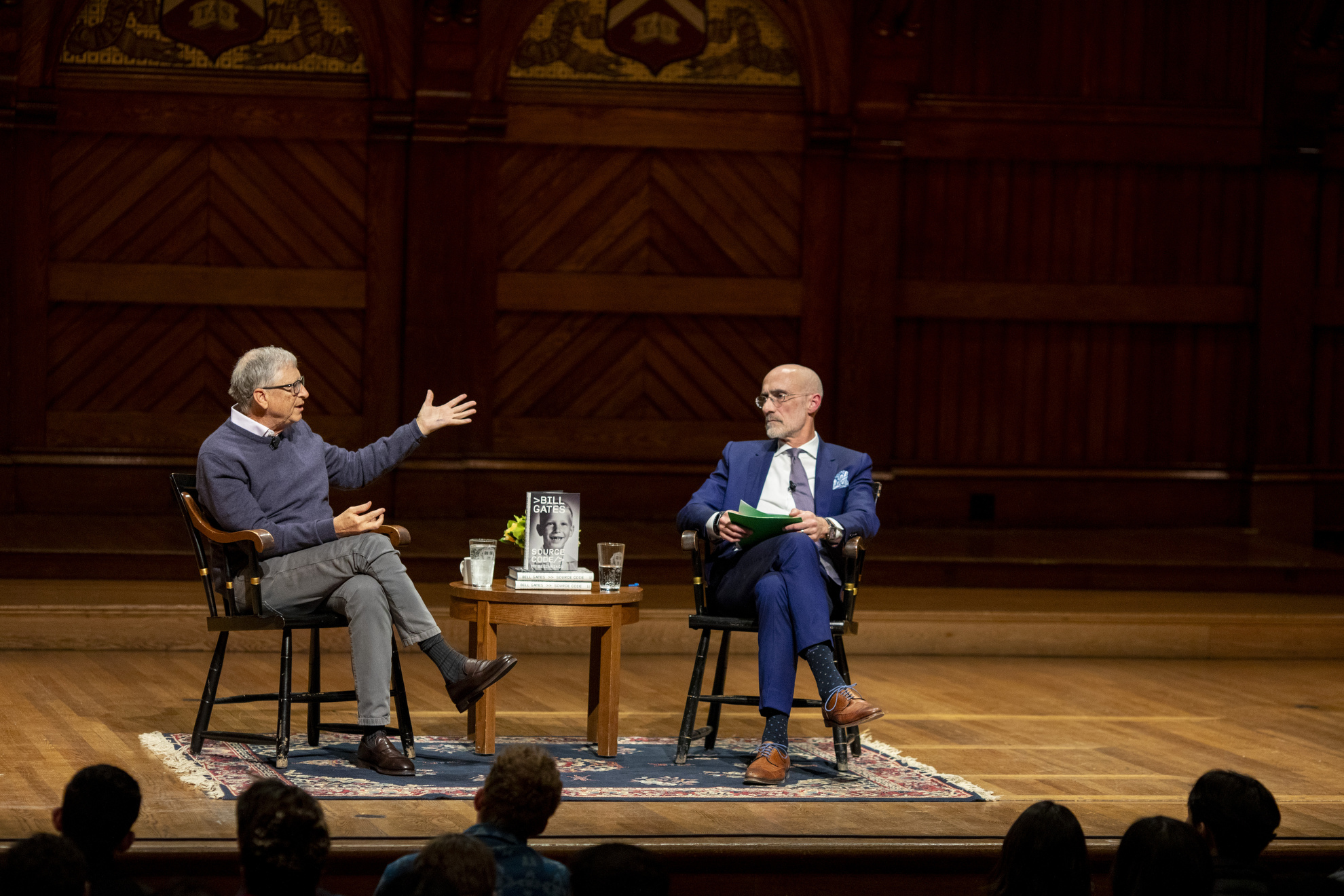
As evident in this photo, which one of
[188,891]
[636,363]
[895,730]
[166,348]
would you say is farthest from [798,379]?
[166,348]

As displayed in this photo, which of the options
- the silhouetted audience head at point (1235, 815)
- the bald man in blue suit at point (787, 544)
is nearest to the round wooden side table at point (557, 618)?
the bald man in blue suit at point (787, 544)

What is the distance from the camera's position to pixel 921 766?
177 inches

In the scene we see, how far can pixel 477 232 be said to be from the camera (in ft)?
26.2

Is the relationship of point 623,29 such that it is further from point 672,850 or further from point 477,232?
point 672,850

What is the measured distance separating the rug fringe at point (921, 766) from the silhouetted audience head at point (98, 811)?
7.34 feet

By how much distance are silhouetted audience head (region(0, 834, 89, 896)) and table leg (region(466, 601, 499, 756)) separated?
7.30ft

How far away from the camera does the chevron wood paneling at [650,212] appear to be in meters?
8.07

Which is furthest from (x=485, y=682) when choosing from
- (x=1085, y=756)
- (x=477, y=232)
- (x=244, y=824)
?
(x=477, y=232)

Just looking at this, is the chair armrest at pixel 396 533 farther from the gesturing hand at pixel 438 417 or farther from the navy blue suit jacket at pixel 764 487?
the navy blue suit jacket at pixel 764 487

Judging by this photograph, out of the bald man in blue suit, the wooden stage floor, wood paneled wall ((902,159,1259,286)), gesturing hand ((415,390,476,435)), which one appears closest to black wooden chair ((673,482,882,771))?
the bald man in blue suit

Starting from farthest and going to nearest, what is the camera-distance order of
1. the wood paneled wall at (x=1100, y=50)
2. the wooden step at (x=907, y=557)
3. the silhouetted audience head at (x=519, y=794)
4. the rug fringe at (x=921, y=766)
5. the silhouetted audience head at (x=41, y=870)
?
the wood paneled wall at (x=1100, y=50)
the wooden step at (x=907, y=557)
the rug fringe at (x=921, y=766)
the silhouetted audience head at (x=519, y=794)
the silhouetted audience head at (x=41, y=870)

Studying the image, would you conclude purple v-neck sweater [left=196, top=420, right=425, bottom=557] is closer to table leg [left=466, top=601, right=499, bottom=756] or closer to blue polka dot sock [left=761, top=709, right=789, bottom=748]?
table leg [left=466, top=601, right=499, bottom=756]

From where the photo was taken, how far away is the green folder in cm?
443

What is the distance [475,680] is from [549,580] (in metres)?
0.34
